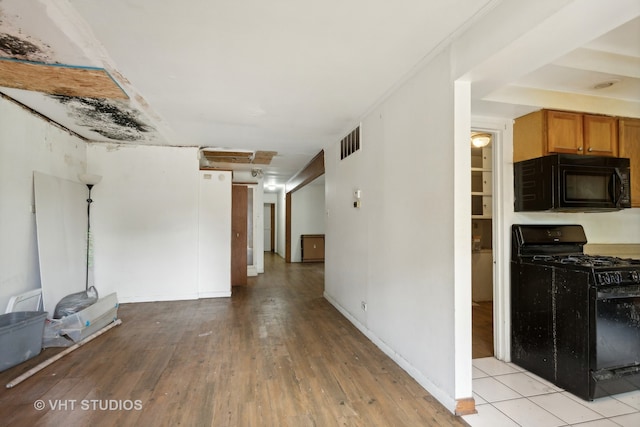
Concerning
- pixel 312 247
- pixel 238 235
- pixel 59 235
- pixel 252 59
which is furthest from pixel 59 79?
pixel 312 247

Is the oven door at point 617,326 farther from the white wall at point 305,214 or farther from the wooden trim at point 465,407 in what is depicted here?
the white wall at point 305,214

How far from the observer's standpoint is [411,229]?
8.21 feet

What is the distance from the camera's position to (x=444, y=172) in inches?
82.4

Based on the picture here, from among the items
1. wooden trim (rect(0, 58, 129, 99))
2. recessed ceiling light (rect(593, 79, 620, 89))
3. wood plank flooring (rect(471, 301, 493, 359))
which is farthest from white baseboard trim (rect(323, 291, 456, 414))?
wooden trim (rect(0, 58, 129, 99))

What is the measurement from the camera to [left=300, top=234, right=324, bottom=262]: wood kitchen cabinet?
9320mm

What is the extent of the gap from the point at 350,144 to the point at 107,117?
291cm

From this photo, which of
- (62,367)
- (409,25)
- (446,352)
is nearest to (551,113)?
(409,25)

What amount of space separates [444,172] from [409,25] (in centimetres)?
95

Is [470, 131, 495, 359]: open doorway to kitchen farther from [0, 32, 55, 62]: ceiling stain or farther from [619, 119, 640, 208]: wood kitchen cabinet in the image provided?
[0, 32, 55, 62]: ceiling stain

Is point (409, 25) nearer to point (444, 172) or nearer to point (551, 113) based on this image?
point (444, 172)

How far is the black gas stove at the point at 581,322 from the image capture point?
2107 mm

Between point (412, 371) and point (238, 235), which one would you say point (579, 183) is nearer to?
point (412, 371)

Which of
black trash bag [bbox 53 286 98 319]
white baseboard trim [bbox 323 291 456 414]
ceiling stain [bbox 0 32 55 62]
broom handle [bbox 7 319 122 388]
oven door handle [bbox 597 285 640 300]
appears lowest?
broom handle [bbox 7 319 122 388]

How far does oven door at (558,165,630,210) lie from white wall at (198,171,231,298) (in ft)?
14.7
